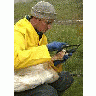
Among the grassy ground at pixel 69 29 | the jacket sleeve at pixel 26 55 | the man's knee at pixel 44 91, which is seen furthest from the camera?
the grassy ground at pixel 69 29

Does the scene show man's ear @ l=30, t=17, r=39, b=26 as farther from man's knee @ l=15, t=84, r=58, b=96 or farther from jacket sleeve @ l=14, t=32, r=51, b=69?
man's knee @ l=15, t=84, r=58, b=96

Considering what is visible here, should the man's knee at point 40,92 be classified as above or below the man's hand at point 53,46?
below

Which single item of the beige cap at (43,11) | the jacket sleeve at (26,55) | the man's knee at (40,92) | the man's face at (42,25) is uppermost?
the beige cap at (43,11)

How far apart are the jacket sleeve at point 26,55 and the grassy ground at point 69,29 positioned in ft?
2.43

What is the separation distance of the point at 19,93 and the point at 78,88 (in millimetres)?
843

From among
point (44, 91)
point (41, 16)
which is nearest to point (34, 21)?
point (41, 16)

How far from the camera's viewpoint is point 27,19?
105 cm

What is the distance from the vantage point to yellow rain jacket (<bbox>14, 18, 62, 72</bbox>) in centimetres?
81

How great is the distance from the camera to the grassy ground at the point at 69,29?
1645 millimetres

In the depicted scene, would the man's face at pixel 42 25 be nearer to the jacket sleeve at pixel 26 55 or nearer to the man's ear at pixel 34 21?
the man's ear at pixel 34 21

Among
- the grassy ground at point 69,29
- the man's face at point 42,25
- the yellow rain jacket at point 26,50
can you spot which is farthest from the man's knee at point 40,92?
the grassy ground at point 69,29

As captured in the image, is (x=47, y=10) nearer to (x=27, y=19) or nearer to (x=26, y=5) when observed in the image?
(x=27, y=19)

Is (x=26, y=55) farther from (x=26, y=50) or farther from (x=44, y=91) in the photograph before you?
(x=44, y=91)

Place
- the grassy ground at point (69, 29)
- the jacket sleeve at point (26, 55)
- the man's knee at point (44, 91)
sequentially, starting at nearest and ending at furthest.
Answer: the jacket sleeve at point (26, 55), the man's knee at point (44, 91), the grassy ground at point (69, 29)
